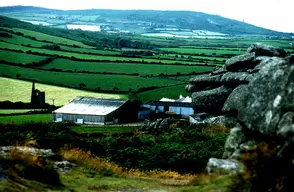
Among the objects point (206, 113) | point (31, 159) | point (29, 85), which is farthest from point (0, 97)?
point (31, 159)

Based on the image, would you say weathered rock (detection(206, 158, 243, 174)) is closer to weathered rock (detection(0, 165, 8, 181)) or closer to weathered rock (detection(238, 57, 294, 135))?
weathered rock (detection(238, 57, 294, 135))

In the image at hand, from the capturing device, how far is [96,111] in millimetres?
87750

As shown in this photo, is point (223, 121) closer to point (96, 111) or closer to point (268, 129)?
point (96, 111)

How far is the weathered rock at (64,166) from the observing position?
831 inches

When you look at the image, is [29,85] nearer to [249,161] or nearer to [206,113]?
[206,113]

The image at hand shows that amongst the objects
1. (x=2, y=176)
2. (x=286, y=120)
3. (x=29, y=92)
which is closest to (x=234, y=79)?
(x=29, y=92)

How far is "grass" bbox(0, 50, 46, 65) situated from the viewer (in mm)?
126812

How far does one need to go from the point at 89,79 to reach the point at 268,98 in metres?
99.1

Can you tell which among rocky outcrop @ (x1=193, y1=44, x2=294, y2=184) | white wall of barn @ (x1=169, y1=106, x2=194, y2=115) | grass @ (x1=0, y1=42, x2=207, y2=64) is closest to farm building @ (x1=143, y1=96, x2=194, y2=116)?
white wall of barn @ (x1=169, y1=106, x2=194, y2=115)

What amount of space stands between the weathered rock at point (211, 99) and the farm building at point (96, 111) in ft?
59.4

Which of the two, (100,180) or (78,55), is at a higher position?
(100,180)

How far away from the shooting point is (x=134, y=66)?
5221 inches

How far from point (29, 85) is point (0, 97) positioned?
10.3 metres

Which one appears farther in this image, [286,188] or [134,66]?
[134,66]
